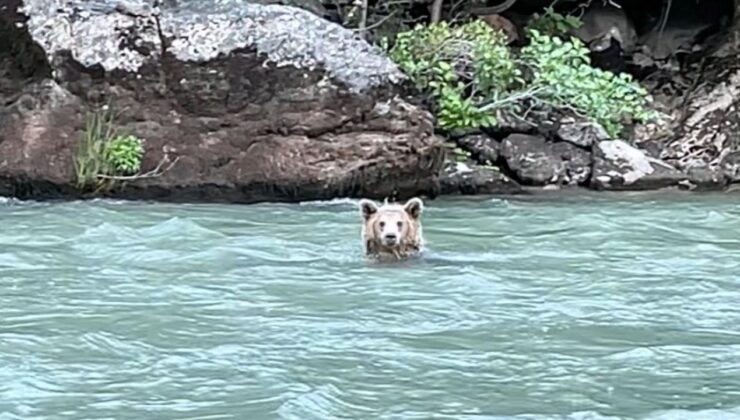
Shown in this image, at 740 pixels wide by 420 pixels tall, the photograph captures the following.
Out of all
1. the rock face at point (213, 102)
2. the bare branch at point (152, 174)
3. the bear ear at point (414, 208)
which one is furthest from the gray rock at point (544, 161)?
the bear ear at point (414, 208)

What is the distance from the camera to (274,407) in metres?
5.34

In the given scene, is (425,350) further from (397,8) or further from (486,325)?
(397,8)

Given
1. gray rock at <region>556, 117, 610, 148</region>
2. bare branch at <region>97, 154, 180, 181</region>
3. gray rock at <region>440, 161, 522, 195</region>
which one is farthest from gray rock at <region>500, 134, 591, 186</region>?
bare branch at <region>97, 154, 180, 181</region>

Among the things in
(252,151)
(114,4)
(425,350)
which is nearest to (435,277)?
(425,350)

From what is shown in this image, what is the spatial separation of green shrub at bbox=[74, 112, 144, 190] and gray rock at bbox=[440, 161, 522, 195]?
3016 millimetres

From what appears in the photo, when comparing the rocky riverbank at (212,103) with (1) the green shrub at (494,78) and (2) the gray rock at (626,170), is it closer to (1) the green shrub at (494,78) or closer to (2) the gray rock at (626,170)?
(1) the green shrub at (494,78)

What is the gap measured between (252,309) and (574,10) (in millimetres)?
11597

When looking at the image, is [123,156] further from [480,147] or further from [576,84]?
[576,84]

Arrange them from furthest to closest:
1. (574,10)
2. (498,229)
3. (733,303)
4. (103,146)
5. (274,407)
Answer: (574,10) → (103,146) → (498,229) → (733,303) → (274,407)

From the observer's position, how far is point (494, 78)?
14.5 metres

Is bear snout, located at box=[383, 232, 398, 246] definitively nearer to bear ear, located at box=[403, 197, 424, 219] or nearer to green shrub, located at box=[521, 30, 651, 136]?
bear ear, located at box=[403, 197, 424, 219]

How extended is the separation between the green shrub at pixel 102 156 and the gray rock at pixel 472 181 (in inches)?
119

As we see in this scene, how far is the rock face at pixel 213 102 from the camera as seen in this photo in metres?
13.1

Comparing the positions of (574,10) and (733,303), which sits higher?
(574,10)
